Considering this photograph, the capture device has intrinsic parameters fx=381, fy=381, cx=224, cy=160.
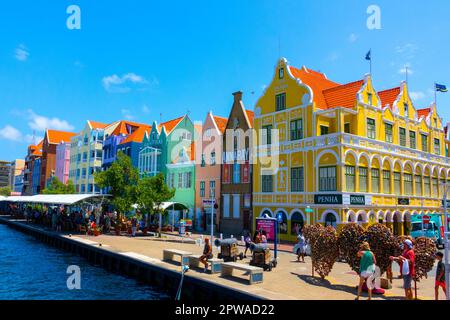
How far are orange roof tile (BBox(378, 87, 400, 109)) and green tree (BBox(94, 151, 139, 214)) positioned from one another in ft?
85.3

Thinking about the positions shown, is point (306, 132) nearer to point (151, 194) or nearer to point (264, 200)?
point (264, 200)

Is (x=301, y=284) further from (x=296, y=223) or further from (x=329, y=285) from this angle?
(x=296, y=223)

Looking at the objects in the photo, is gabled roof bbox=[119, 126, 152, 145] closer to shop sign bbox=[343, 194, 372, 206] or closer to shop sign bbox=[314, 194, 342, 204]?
shop sign bbox=[314, 194, 342, 204]

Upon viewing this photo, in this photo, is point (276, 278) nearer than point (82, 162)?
Yes

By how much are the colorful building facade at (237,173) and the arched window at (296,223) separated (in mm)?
5671

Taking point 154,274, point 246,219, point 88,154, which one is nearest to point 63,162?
point 88,154

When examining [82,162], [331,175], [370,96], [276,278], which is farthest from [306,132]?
[82,162]

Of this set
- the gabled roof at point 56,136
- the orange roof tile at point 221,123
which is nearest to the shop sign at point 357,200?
the orange roof tile at point 221,123

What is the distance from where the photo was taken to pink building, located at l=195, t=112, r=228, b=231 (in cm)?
4338

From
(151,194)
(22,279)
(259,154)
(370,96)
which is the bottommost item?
(22,279)

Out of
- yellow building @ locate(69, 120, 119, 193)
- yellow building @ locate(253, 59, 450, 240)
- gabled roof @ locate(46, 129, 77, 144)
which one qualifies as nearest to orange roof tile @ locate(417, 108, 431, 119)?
yellow building @ locate(253, 59, 450, 240)
